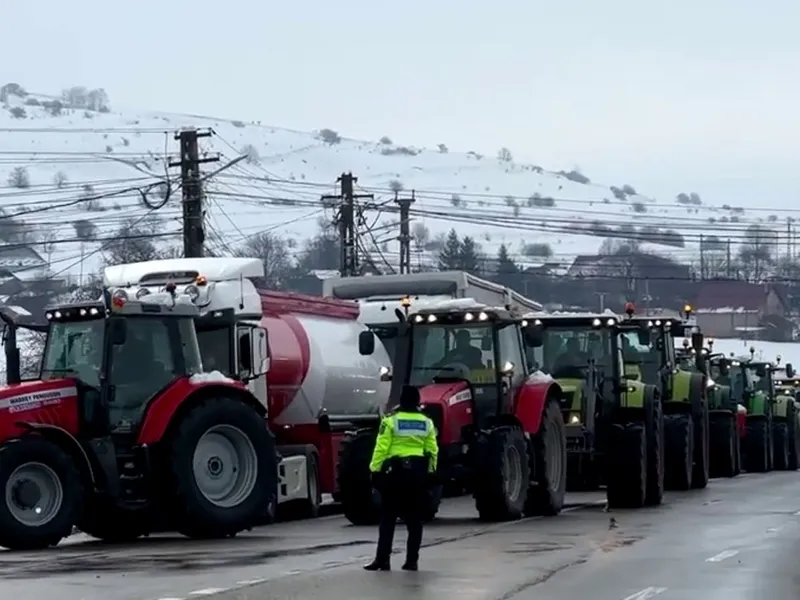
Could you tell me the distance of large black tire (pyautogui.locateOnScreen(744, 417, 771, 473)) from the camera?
43062 millimetres

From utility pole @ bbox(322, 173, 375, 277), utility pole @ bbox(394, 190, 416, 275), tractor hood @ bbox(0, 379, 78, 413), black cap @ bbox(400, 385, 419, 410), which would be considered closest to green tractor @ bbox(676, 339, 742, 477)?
utility pole @ bbox(322, 173, 375, 277)

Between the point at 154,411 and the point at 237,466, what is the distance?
144cm

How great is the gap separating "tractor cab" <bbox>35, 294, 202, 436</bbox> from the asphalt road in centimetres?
160

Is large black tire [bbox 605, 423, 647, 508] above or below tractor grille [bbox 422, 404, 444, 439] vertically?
below

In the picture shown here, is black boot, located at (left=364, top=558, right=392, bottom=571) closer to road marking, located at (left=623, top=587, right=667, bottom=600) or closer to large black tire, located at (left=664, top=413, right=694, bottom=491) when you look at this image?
road marking, located at (left=623, top=587, right=667, bottom=600)

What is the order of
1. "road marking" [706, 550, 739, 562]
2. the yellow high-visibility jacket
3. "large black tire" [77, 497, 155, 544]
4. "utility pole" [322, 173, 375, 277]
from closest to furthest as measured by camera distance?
the yellow high-visibility jacket → "road marking" [706, 550, 739, 562] → "large black tire" [77, 497, 155, 544] → "utility pole" [322, 173, 375, 277]

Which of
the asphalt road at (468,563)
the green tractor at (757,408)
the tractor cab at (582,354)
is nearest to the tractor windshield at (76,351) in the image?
the asphalt road at (468,563)

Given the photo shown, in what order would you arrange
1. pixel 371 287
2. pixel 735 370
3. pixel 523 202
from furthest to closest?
pixel 523 202, pixel 735 370, pixel 371 287

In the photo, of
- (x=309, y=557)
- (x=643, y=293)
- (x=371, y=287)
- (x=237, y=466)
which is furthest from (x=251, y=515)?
(x=643, y=293)

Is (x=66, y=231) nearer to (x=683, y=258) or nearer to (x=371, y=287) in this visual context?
(x=683, y=258)

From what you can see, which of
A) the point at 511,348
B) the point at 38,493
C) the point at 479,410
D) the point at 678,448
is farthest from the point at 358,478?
the point at 678,448

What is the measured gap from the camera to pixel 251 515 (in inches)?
806

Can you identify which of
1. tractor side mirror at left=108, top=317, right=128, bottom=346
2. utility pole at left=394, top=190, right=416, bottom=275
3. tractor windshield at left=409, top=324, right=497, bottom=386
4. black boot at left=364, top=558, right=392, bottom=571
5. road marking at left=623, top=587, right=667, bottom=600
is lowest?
road marking at left=623, top=587, right=667, bottom=600

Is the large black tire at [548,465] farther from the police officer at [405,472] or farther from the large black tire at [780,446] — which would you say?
the large black tire at [780,446]
